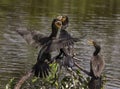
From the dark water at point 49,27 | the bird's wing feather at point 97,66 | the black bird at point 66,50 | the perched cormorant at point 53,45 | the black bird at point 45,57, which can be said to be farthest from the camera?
the dark water at point 49,27

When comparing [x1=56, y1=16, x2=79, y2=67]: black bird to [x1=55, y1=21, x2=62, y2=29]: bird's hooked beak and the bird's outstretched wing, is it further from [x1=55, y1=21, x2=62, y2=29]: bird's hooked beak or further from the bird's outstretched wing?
the bird's outstretched wing

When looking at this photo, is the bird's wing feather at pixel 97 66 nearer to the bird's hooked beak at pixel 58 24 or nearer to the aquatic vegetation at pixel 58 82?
the aquatic vegetation at pixel 58 82

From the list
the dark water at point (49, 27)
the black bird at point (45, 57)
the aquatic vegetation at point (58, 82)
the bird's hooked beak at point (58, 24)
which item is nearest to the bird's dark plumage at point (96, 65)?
the aquatic vegetation at point (58, 82)

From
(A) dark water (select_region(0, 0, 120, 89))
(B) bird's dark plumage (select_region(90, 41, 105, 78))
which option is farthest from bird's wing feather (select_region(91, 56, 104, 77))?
(A) dark water (select_region(0, 0, 120, 89))

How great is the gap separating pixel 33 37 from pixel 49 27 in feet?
43.0

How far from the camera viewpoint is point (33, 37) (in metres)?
10.1

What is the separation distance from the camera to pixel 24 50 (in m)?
18.4

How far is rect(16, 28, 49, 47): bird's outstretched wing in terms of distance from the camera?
984cm

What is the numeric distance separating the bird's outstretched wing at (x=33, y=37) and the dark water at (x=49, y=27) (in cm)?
384

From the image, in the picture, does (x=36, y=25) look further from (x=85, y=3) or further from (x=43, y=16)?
(x=85, y=3)

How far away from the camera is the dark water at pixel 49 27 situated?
16.3m

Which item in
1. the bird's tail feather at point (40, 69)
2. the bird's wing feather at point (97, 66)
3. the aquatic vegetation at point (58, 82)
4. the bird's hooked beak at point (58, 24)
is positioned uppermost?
the bird's hooked beak at point (58, 24)

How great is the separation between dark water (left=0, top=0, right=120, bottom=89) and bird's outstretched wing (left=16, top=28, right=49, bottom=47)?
384cm

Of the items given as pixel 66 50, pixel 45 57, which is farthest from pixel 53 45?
pixel 66 50
